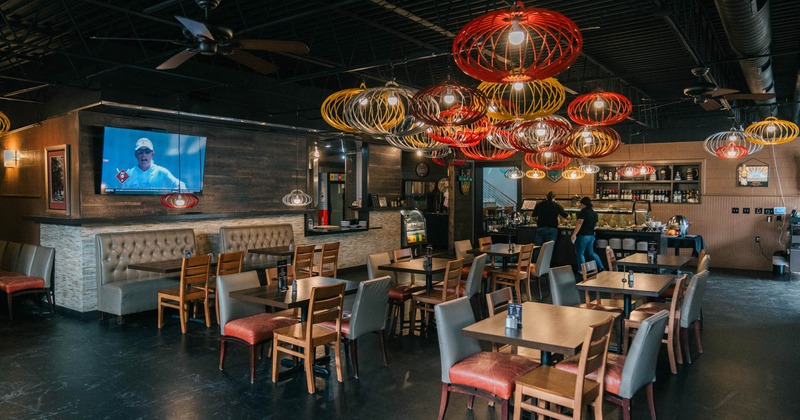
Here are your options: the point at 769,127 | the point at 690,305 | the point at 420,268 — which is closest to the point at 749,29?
the point at 690,305

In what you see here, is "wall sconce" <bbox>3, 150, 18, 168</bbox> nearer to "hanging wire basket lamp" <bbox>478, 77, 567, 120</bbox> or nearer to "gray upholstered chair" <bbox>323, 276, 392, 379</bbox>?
"gray upholstered chair" <bbox>323, 276, 392, 379</bbox>

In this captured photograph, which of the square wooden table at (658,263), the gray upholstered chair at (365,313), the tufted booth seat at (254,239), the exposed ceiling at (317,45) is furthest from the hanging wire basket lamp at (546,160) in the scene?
the gray upholstered chair at (365,313)

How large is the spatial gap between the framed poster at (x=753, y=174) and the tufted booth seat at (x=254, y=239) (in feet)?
34.5

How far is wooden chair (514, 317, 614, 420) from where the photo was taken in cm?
314

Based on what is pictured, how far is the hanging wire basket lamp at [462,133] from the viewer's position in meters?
6.34

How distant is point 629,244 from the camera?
11.0 metres

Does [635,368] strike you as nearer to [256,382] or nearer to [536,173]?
[256,382]

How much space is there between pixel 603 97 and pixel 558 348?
369 cm

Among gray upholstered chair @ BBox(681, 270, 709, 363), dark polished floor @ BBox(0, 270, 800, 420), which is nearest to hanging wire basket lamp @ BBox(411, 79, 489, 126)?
dark polished floor @ BBox(0, 270, 800, 420)

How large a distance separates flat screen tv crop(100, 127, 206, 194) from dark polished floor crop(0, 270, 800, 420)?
2099mm

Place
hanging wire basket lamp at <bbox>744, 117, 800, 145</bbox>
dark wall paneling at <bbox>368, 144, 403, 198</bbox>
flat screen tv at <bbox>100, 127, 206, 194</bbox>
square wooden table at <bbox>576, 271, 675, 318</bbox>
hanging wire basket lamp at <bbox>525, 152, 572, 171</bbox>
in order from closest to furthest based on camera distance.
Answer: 1. square wooden table at <bbox>576, 271, 675, 318</bbox>
2. flat screen tv at <bbox>100, 127, 206, 194</bbox>
3. hanging wire basket lamp at <bbox>744, 117, 800, 145</bbox>
4. hanging wire basket lamp at <bbox>525, 152, 572, 171</bbox>
5. dark wall paneling at <bbox>368, 144, 403, 198</bbox>

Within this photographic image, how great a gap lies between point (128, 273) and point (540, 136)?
19.6 ft

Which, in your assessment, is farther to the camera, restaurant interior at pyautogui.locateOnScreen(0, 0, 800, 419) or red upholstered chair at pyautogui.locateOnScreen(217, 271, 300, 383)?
red upholstered chair at pyautogui.locateOnScreen(217, 271, 300, 383)

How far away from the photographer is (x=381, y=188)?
1284cm
